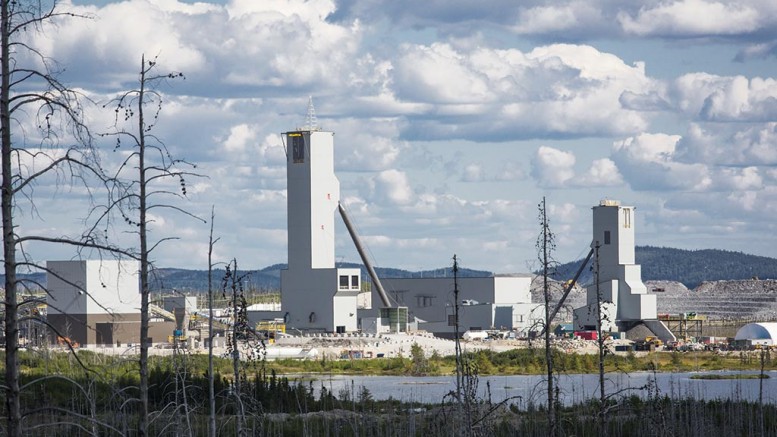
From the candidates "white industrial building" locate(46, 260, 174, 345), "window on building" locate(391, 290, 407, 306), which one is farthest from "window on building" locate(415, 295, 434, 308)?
"white industrial building" locate(46, 260, 174, 345)

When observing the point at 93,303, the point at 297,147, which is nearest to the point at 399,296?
the point at 297,147

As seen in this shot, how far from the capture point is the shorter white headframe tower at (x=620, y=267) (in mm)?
122875

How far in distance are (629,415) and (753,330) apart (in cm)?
8306

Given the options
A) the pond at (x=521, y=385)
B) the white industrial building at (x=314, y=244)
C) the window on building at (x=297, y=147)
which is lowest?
the pond at (x=521, y=385)

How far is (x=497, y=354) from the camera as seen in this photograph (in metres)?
110

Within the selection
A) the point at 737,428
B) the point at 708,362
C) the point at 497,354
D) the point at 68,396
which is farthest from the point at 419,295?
the point at 737,428

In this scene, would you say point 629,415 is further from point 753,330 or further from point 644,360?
point 753,330

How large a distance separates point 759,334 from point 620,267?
58.8ft

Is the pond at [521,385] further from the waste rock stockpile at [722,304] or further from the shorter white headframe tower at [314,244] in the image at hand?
the waste rock stockpile at [722,304]

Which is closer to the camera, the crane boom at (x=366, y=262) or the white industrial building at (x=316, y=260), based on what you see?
the white industrial building at (x=316, y=260)

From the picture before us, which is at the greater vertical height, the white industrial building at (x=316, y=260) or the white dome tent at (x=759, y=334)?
the white industrial building at (x=316, y=260)

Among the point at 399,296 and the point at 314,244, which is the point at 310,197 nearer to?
the point at 314,244

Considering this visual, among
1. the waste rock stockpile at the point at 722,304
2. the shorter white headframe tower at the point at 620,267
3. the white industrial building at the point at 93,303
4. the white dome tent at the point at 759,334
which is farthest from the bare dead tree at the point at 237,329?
the waste rock stockpile at the point at 722,304

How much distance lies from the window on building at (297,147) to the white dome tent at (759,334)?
48.4 meters
